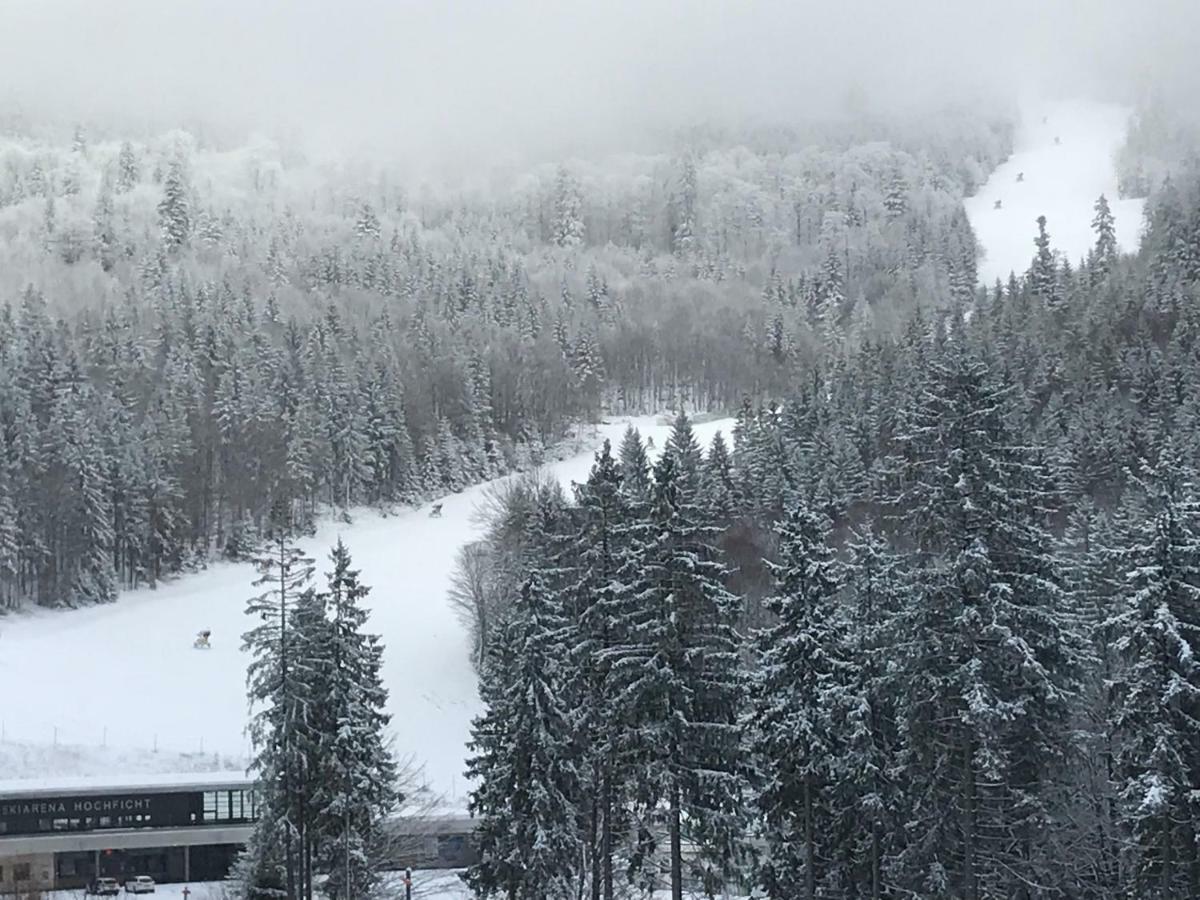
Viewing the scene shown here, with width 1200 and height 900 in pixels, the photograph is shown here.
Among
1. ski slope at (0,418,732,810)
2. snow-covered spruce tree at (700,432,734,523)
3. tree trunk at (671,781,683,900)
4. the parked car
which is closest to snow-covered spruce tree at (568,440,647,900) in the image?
tree trunk at (671,781,683,900)

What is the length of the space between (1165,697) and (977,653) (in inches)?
153

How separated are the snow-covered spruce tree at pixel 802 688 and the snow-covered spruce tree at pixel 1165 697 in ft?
20.7

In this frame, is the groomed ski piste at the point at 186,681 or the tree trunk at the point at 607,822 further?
the groomed ski piste at the point at 186,681

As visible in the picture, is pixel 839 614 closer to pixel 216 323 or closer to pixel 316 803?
pixel 316 803

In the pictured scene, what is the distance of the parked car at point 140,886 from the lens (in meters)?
49.4

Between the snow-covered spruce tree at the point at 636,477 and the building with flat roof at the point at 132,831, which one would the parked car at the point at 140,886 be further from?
the snow-covered spruce tree at the point at 636,477

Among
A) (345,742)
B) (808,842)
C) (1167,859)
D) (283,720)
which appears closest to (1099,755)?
(1167,859)

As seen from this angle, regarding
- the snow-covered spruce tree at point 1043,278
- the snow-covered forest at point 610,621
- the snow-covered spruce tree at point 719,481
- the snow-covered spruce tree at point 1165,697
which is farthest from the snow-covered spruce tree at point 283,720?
the snow-covered spruce tree at point 1043,278

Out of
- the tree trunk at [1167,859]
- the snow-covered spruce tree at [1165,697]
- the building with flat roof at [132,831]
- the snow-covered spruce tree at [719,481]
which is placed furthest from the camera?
the snow-covered spruce tree at [719,481]

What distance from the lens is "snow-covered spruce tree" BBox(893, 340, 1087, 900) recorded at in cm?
2812

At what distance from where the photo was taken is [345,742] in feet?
113

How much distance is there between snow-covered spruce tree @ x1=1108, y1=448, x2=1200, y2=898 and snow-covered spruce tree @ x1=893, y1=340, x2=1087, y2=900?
167 cm

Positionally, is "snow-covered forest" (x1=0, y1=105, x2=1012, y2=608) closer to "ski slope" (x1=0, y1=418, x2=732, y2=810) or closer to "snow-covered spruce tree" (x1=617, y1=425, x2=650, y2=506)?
"ski slope" (x1=0, y1=418, x2=732, y2=810)

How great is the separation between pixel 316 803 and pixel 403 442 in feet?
268
